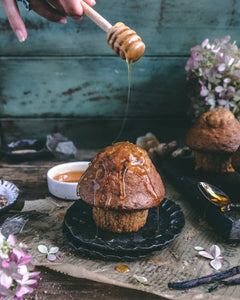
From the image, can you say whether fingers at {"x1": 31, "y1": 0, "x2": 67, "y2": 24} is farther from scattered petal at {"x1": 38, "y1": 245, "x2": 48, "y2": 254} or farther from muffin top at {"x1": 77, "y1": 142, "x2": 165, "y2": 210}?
scattered petal at {"x1": 38, "y1": 245, "x2": 48, "y2": 254}

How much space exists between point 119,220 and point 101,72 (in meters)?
1.66

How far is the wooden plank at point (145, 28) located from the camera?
2559mm

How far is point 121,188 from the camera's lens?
1414 millimetres

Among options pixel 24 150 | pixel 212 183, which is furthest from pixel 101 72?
pixel 212 183

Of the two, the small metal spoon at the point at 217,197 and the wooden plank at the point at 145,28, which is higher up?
the wooden plank at the point at 145,28

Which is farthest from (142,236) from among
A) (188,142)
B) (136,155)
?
(188,142)

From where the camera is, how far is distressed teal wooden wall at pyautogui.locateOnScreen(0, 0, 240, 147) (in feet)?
8.50

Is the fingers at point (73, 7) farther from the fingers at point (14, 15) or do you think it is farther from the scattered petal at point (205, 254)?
the scattered petal at point (205, 254)

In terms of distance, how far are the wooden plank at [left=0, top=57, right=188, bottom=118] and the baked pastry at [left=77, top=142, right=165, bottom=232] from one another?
1424 millimetres

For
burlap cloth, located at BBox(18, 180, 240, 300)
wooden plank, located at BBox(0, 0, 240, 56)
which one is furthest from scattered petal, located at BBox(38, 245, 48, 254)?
wooden plank, located at BBox(0, 0, 240, 56)

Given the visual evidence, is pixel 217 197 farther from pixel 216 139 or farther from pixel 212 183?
pixel 216 139

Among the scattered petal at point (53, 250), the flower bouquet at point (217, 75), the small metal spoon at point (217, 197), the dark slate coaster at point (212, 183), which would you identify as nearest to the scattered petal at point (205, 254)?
the dark slate coaster at point (212, 183)

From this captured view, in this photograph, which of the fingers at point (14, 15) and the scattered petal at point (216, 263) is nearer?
the scattered petal at point (216, 263)

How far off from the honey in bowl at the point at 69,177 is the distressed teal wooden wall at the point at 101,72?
0.93 metres
